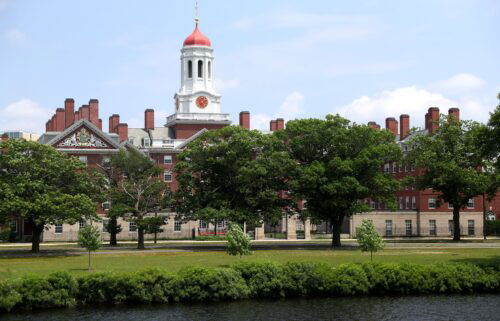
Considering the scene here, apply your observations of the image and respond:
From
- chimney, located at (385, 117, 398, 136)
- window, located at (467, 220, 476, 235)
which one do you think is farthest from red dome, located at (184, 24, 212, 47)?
window, located at (467, 220, 476, 235)

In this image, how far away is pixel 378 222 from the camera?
3979 inches

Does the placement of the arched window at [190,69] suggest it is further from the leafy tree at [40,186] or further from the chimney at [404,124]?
the leafy tree at [40,186]

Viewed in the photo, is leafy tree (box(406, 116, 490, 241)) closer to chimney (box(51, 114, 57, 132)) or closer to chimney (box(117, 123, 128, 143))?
chimney (box(117, 123, 128, 143))

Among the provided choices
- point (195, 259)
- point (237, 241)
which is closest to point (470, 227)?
point (195, 259)

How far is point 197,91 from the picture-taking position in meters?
110

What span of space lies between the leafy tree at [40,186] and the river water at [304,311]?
22.0 meters

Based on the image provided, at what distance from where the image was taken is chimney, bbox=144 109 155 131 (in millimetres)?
112625

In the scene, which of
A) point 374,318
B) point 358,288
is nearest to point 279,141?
point 358,288

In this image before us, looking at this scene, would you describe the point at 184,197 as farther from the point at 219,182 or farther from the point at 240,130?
the point at 240,130

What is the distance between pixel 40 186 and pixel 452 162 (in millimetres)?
41098

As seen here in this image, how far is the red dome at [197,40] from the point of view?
110500mm

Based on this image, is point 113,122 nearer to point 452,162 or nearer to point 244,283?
point 452,162

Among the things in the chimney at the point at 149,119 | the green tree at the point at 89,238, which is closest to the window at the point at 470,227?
the chimney at the point at 149,119

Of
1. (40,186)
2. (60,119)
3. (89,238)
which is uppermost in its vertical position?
(60,119)
